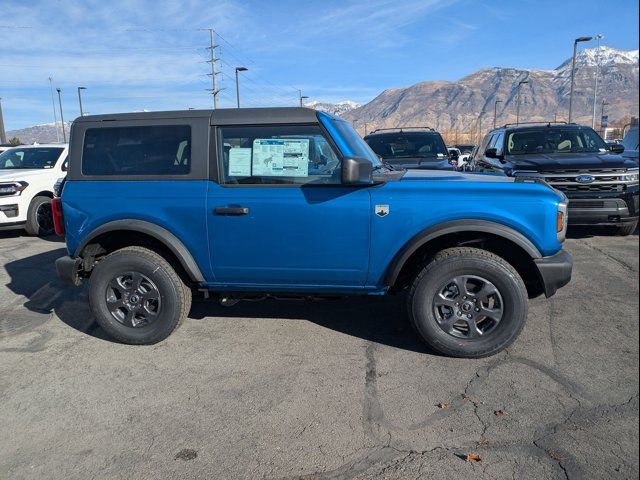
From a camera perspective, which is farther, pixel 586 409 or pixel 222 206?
pixel 222 206

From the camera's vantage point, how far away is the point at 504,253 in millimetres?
4094

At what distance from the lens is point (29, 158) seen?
418 inches

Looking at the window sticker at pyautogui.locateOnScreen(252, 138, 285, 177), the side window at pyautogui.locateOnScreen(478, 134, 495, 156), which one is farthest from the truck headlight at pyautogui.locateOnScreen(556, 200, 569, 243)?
the side window at pyautogui.locateOnScreen(478, 134, 495, 156)

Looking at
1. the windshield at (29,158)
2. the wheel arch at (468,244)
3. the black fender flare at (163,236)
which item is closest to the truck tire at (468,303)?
the wheel arch at (468,244)

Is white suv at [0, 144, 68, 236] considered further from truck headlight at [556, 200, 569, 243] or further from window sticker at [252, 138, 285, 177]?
truck headlight at [556, 200, 569, 243]

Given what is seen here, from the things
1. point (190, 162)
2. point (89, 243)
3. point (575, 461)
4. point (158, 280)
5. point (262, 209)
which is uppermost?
point (190, 162)

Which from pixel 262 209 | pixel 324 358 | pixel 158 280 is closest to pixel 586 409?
pixel 324 358

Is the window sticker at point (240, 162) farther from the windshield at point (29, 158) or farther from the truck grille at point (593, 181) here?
the windshield at point (29, 158)

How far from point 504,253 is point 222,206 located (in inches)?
90.3

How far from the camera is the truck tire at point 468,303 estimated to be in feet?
12.2

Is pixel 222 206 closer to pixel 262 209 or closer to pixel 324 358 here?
pixel 262 209

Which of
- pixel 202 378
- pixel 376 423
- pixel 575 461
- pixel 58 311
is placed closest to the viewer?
pixel 575 461

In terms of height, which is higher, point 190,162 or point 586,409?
point 190,162

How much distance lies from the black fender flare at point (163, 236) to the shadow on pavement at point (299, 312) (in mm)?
639
